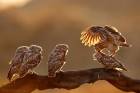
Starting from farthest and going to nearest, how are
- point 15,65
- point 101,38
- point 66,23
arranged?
point 66,23
point 101,38
point 15,65

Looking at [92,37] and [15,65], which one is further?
[92,37]

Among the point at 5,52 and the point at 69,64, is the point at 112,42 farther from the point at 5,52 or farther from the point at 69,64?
the point at 5,52

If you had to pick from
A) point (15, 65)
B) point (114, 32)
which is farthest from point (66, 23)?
point (15, 65)

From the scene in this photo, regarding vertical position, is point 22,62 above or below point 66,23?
below

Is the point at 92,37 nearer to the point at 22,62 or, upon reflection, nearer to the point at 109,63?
the point at 109,63

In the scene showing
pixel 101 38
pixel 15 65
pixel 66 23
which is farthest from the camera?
pixel 66 23

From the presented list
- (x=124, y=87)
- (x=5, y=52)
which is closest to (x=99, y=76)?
(x=124, y=87)

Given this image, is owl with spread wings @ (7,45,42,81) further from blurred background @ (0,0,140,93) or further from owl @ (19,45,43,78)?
blurred background @ (0,0,140,93)
